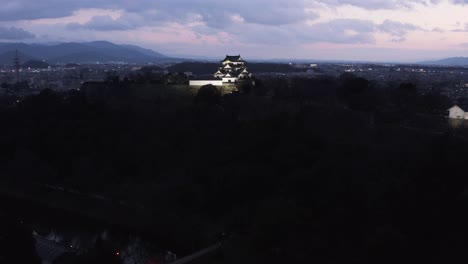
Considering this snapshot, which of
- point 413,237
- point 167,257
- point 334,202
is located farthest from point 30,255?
point 413,237

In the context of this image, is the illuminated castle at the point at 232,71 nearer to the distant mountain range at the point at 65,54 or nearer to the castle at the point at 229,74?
the castle at the point at 229,74

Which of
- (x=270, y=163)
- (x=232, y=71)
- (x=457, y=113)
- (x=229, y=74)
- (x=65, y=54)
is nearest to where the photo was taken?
(x=270, y=163)

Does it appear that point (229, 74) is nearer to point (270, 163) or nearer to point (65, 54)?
point (270, 163)

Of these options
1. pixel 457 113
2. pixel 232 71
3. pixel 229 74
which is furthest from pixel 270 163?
pixel 232 71

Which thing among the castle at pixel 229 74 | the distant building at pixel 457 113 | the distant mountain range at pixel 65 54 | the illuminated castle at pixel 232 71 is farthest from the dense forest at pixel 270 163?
the distant mountain range at pixel 65 54

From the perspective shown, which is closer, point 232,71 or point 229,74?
point 229,74

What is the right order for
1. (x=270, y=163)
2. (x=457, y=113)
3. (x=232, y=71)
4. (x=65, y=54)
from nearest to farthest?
1. (x=270, y=163)
2. (x=457, y=113)
3. (x=232, y=71)
4. (x=65, y=54)
